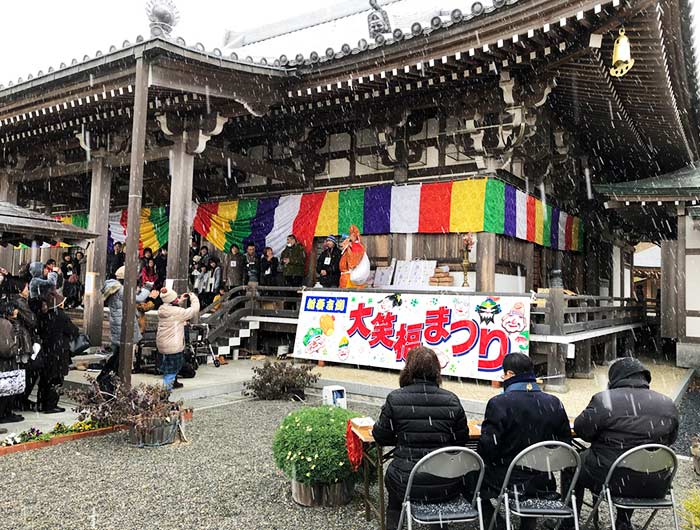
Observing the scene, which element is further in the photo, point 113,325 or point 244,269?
point 244,269

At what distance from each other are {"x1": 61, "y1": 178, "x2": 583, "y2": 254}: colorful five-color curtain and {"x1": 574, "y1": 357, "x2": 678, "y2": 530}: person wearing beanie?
7.50 m

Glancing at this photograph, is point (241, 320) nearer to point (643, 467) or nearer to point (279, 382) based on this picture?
point (279, 382)

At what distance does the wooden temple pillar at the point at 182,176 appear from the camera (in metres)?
10.5

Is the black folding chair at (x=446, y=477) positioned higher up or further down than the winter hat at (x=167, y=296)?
further down

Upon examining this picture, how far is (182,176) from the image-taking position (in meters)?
10.7

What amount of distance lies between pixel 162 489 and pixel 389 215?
27.9ft

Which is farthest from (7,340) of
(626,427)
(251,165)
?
(251,165)

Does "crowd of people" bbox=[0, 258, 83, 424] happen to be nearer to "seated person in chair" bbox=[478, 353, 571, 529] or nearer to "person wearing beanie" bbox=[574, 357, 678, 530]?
"seated person in chair" bbox=[478, 353, 571, 529]

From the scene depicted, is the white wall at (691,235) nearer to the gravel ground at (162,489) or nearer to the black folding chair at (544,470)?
the gravel ground at (162,489)

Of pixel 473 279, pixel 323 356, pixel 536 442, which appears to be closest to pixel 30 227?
pixel 323 356

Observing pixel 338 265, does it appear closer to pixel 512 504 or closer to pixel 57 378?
pixel 57 378

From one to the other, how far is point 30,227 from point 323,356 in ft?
18.1

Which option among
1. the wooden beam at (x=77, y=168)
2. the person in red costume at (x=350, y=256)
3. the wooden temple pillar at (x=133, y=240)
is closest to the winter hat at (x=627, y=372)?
the wooden temple pillar at (x=133, y=240)

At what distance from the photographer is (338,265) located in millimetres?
12148
